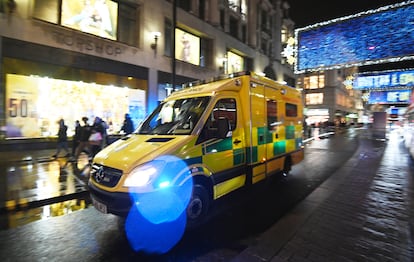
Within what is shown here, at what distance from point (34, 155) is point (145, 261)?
10218 millimetres

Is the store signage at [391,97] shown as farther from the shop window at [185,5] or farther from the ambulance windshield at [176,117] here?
the ambulance windshield at [176,117]

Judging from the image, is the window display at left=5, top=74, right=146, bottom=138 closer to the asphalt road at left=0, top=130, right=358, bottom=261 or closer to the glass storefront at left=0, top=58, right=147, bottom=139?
the glass storefront at left=0, top=58, right=147, bottom=139

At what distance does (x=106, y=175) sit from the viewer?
387 cm

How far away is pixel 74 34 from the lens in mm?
12148

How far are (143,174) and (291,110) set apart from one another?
223 inches

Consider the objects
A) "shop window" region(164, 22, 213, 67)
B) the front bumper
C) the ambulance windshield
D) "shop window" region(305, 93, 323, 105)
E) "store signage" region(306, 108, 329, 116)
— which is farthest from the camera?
"shop window" region(305, 93, 323, 105)

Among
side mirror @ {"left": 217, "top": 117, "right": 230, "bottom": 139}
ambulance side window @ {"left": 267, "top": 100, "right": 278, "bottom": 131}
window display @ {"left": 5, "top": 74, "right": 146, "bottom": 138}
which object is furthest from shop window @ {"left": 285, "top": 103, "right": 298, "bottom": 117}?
window display @ {"left": 5, "top": 74, "right": 146, "bottom": 138}

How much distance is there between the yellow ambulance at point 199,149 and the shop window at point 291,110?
0.96m

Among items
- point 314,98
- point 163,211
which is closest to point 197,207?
point 163,211

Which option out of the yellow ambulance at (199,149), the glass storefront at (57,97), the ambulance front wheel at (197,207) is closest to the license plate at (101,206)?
the yellow ambulance at (199,149)

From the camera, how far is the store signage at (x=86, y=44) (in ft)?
38.4

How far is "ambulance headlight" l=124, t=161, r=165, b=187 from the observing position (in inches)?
138

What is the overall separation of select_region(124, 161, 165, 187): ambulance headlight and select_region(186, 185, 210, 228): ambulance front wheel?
2.76 feet

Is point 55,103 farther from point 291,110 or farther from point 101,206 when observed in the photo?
point 291,110
